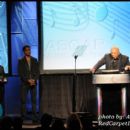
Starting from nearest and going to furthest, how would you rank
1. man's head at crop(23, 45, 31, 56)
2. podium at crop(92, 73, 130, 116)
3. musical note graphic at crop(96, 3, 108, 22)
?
1. podium at crop(92, 73, 130, 116)
2. man's head at crop(23, 45, 31, 56)
3. musical note graphic at crop(96, 3, 108, 22)

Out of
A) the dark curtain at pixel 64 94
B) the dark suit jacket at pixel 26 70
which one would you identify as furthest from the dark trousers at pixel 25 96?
the dark curtain at pixel 64 94

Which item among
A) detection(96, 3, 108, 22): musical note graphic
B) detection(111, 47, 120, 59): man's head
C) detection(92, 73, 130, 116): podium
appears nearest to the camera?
detection(92, 73, 130, 116): podium

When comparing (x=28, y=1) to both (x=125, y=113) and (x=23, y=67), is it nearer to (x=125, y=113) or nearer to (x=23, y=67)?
(x=23, y=67)

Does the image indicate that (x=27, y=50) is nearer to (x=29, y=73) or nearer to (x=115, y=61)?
(x=29, y=73)

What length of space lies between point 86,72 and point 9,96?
6.17 ft

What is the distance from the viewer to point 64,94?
9656mm

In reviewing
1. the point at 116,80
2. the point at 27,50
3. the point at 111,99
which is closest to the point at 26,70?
the point at 27,50

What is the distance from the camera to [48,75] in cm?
963

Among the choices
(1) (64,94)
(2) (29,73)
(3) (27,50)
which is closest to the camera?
(3) (27,50)

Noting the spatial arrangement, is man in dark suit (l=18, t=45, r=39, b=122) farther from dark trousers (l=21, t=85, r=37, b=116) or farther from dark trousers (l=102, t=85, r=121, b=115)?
dark trousers (l=102, t=85, r=121, b=115)

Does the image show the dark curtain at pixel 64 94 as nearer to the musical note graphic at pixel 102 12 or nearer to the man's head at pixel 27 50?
the man's head at pixel 27 50

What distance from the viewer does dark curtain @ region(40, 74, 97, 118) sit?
959cm

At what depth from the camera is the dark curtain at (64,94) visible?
959cm

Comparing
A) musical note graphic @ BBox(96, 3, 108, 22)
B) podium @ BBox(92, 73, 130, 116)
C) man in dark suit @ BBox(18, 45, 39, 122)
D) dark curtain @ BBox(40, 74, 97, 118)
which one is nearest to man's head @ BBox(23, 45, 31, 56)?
man in dark suit @ BBox(18, 45, 39, 122)
